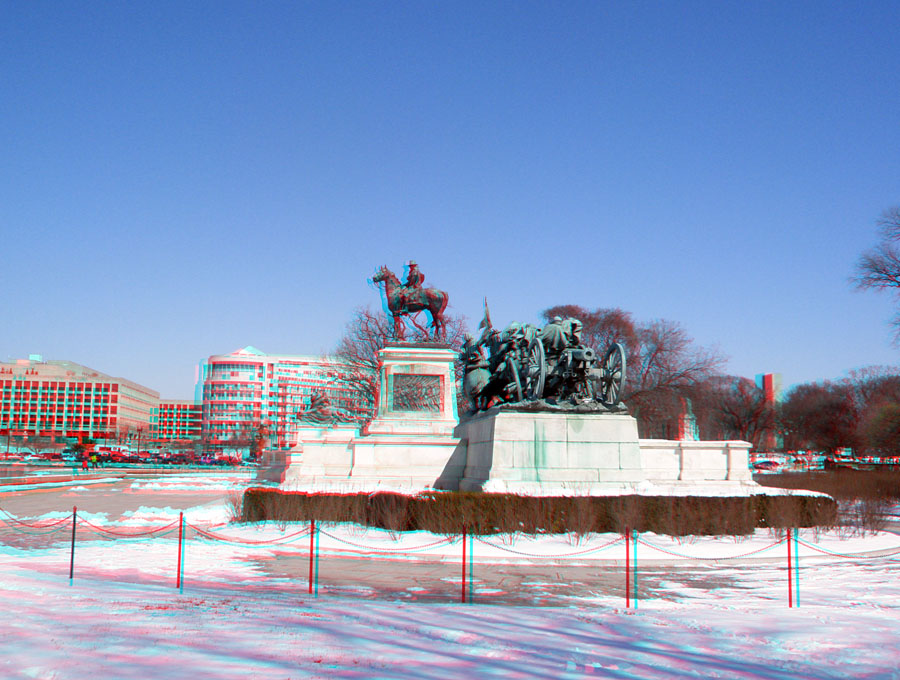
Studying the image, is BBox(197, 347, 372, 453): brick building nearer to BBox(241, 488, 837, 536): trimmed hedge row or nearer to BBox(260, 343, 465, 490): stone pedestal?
BBox(260, 343, 465, 490): stone pedestal

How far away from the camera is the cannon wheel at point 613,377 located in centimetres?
2178

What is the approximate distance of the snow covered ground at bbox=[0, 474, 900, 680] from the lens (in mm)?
6688

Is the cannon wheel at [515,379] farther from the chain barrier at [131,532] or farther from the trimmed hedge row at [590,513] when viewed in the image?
the chain barrier at [131,532]

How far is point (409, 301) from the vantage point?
1193 inches

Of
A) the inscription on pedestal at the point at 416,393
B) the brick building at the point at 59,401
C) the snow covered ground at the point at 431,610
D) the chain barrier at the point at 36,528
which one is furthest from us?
the brick building at the point at 59,401

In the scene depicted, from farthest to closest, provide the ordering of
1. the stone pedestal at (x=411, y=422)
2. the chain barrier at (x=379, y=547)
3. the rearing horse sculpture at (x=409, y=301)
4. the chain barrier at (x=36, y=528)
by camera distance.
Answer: the rearing horse sculpture at (x=409, y=301)
the stone pedestal at (x=411, y=422)
the chain barrier at (x=36, y=528)
the chain barrier at (x=379, y=547)

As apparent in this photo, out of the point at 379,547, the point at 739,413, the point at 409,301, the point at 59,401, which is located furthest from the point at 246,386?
the point at 379,547

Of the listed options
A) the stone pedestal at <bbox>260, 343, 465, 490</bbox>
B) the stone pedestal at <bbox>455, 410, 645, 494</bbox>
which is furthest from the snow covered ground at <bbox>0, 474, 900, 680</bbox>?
the stone pedestal at <bbox>260, 343, 465, 490</bbox>

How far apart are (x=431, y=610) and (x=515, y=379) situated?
13901 millimetres

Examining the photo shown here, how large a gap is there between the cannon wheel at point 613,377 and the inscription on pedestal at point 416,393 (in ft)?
22.2

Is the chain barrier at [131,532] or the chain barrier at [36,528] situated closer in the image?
the chain barrier at [131,532]

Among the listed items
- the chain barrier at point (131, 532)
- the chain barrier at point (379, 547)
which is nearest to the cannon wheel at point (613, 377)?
the chain barrier at point (379, 547)

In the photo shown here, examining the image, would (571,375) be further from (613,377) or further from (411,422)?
(411,422)

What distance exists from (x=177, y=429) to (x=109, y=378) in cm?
2815
